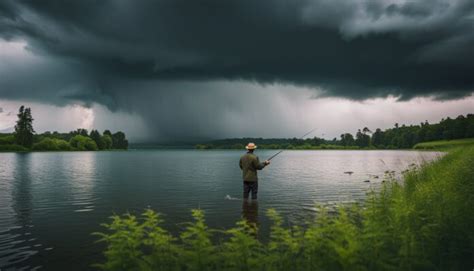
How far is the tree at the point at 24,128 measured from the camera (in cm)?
16788

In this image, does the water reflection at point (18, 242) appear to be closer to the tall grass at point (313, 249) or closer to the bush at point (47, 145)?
the tall grass at point (313, 249)

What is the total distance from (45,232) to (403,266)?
14.0 metres

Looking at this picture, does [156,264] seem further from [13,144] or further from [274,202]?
[13,144]

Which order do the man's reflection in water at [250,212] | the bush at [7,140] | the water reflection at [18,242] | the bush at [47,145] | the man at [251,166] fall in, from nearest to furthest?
1. the water reflection at [18,242]
2. the man's reflection in water at [250,212]
3. the man at [251,166]
4. the bush at [7,140]
5. the bush at [47,145]

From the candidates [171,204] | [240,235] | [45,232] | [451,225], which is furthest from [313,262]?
[171,204]

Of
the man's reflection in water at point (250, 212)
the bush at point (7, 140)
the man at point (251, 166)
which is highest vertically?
the bush at point (7, 140)

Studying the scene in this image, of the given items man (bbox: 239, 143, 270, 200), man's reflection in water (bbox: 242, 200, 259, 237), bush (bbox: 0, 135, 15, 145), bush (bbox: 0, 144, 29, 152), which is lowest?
man's reflection in water (bbox: 242, 200, 259, 237)

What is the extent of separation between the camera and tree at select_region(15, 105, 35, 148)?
6609 inches

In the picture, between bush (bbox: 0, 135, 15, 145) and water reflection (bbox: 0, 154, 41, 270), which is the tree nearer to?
bush (bbox: 0, 135, 15, 145)

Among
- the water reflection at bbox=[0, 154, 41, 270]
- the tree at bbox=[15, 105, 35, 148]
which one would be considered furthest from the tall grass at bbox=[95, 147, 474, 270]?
the tree at bbox=[15, 105, 35, 148]

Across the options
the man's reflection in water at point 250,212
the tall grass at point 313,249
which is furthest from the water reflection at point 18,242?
the man's reflection in water at point 250,212

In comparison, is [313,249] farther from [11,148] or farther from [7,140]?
[7,140]

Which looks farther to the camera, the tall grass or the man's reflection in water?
the man's reflection in water

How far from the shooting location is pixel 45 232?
15250mm
